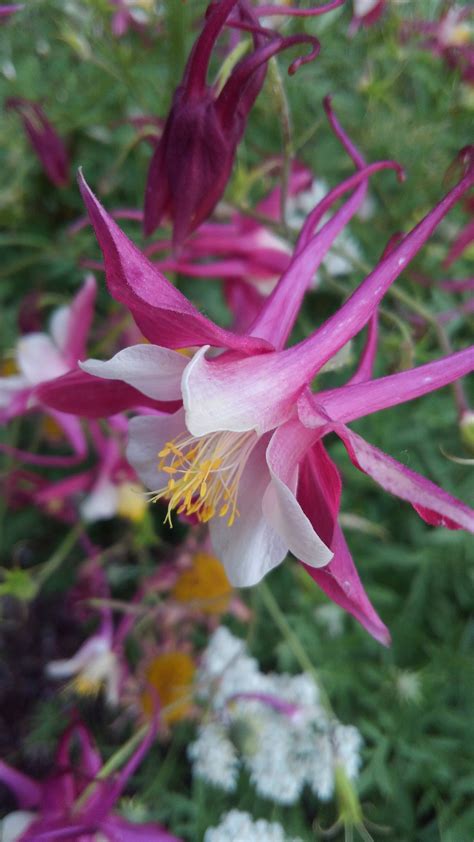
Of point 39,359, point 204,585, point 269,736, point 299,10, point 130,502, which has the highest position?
point 299,10

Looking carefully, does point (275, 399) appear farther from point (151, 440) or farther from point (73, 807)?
point (73, 807)

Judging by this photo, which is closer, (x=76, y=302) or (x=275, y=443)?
(x=275, y=443)

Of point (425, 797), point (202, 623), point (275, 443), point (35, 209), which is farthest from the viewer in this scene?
point (35, 209)

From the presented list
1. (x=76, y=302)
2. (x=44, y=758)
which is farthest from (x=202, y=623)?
(x=76, y=302)

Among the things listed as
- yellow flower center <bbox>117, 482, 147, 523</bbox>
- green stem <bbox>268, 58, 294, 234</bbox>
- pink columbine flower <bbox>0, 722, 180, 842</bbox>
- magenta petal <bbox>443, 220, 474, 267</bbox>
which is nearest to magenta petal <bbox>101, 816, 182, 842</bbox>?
pink columbine flower <bbox>0, 722, 180, 842</bbox>

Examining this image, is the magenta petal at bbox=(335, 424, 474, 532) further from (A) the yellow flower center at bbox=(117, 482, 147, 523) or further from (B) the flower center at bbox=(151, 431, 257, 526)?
(A) the yellow flower center at bbox=(117, 482, 147, 523)

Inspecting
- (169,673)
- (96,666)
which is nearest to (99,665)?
(96,666)

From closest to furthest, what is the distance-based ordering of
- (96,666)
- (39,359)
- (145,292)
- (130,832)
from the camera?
(145,292) < (130,832) < (39,359) < (96,666)

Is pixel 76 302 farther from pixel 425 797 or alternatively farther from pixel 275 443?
pixel 425 797
